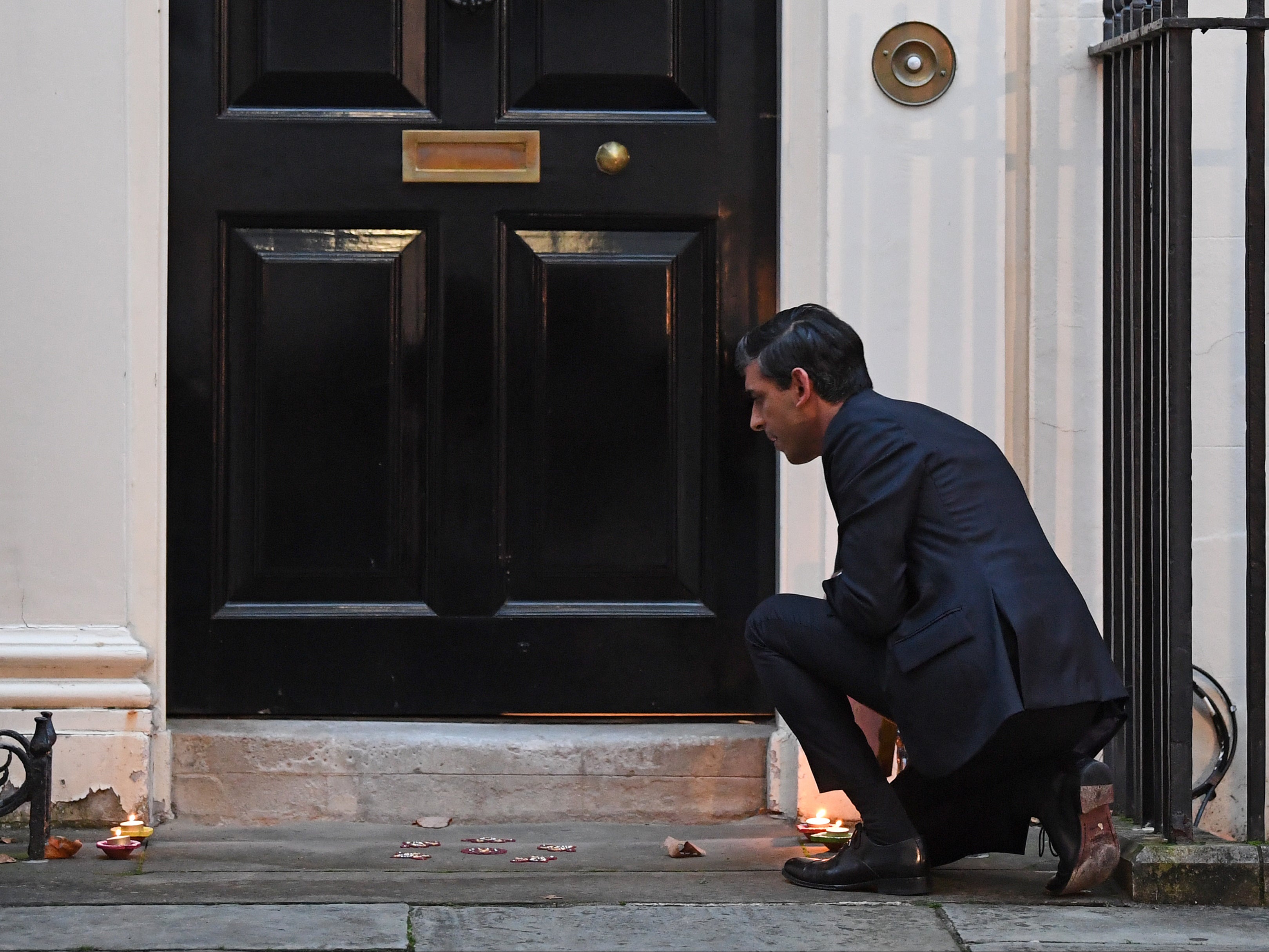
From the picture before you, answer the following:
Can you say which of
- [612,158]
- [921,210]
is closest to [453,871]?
[612,158]

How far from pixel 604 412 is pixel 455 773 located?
1.00 metres

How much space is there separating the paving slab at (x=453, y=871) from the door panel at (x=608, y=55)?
6.07 ft

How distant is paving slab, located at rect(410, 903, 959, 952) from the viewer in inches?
116

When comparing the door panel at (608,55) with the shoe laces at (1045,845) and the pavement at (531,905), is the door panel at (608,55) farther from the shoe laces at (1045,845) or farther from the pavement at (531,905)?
the shoe laces at (1045,845)

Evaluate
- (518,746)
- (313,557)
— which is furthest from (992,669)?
(313,557)

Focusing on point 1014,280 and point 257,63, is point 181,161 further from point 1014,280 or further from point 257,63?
point 1014,280

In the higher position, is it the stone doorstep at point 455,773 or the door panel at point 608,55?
the door panel at point 608,55

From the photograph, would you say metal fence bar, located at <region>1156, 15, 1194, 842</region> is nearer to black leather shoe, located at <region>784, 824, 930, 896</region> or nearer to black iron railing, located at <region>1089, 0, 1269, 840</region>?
black iron railing, located at <region>1089, 0, 1269, 840</region>

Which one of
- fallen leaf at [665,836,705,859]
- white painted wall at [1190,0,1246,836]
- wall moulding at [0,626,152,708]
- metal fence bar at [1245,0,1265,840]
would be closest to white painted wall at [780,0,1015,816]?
fallen leaf at [665,836,705,859]

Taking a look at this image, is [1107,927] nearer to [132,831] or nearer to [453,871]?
[453,871]

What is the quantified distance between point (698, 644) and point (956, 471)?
115 centimetres

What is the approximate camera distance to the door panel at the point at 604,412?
407 cm

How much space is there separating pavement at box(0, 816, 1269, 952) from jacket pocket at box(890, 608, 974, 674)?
0.51 metres

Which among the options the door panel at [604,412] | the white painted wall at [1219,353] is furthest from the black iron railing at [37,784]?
the white painted wall at [1219,353]
